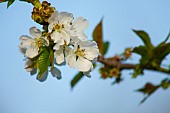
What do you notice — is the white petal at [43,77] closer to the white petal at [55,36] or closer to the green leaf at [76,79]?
the white petal at [55,36]

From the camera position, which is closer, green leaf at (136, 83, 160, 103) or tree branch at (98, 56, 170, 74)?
tree branch at (98, 56, 170, 74)

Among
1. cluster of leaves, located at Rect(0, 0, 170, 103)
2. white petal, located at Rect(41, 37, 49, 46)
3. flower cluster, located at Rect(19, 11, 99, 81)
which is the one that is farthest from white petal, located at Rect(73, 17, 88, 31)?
cluster of leaves, located at Rect(0, 0, 170, 103)

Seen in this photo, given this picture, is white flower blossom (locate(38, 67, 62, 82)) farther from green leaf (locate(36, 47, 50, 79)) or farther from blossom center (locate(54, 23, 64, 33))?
blossom center (locate(54, 23, 64, 33))

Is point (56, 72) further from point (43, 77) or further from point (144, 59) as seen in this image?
point (144, 59)

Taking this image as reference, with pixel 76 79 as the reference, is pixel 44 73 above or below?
below

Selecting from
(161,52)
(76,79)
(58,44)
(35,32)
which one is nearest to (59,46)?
(58,44)

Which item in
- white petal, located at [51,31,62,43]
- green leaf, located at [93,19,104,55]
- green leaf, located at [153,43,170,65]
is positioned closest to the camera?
white petal, located at [51,31,62,43]
